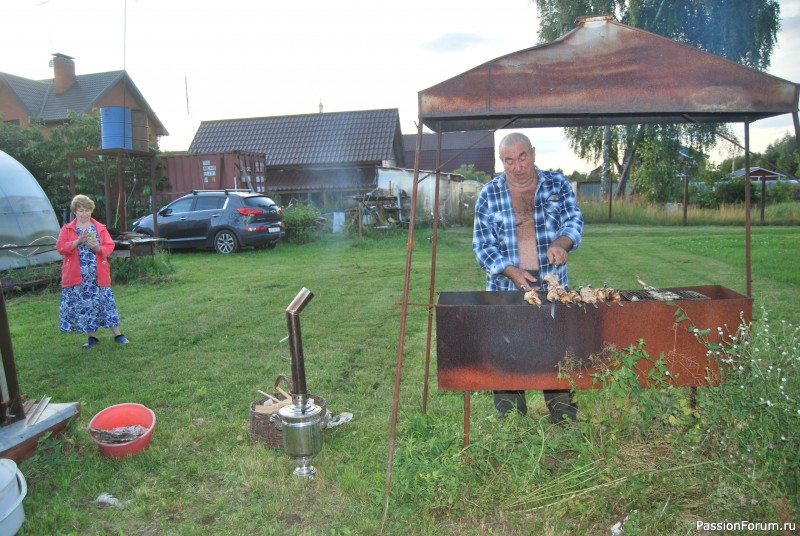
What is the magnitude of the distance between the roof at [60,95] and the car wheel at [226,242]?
18.2 meters

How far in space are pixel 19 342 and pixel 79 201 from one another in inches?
71.9

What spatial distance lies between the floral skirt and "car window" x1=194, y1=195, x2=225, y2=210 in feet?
29.9

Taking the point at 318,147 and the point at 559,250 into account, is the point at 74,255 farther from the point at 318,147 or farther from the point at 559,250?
the point at 318,147

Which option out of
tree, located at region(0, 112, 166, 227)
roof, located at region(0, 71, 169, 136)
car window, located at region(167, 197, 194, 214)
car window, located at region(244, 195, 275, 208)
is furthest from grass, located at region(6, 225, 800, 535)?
roof, located at region(0, 71, 169, 136)

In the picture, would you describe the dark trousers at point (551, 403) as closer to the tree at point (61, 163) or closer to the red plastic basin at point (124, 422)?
the red plastic basin at point (124, 422)

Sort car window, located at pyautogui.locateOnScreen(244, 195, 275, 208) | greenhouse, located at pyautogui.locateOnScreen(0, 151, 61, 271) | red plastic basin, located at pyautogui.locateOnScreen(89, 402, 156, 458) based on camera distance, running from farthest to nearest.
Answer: car window, located at pyautogui.locateOnScreen(244, 195, 275, 208)
greenhouse, located at pyautogui.locateOnScreen(0, 151, 61, 271)
red plastic basin, located at pyautogui.locateOnScreen(89, 402, 156, 458)

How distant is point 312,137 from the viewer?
1123 inches

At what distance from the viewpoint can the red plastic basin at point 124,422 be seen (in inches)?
152

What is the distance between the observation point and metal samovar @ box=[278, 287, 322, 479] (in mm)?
3578

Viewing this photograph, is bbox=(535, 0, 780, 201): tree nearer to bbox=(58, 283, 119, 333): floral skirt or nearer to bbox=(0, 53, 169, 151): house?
bbox=(0, 53, 169, 151): house

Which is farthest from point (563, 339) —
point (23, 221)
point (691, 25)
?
point (691, 25)

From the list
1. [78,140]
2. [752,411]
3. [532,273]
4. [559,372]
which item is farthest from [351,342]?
[78,140]

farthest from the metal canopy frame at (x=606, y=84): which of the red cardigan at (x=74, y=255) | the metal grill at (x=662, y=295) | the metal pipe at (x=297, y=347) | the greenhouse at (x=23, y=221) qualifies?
the greenhouse at (x=23, y=221)

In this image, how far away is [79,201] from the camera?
648 cm
